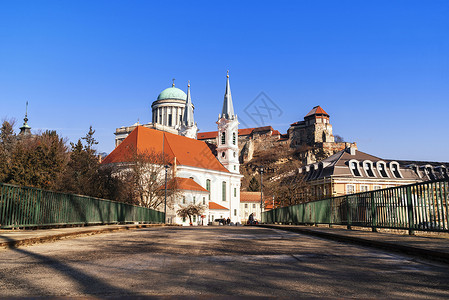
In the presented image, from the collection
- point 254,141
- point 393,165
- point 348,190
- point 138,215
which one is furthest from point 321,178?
point 254,141

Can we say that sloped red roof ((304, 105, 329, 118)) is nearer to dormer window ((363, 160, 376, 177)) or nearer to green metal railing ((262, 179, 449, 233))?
dormer window ((363, 160, 376, 177))

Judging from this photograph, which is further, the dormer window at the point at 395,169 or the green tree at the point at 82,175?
the dormer window at the point at 395,169

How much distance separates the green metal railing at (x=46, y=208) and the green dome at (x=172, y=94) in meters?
114

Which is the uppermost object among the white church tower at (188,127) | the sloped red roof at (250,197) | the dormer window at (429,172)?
the white church tower at (188,127)

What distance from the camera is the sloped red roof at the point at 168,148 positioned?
229 ft

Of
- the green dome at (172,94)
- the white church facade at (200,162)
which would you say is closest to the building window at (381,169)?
the white church facade at (200,162)

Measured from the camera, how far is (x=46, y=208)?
1378 centimetres

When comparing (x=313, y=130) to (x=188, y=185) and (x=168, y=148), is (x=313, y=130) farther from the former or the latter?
(x=188, y=185)

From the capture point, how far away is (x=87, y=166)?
53000 mm

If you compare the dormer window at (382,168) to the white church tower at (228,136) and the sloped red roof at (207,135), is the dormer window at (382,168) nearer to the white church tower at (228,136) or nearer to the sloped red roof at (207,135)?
the white church tower at (228,136)

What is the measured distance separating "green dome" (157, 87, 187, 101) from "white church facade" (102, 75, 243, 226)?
116 ft

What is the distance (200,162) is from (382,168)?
113 ft

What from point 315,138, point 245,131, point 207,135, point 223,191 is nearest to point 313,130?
point 315,138

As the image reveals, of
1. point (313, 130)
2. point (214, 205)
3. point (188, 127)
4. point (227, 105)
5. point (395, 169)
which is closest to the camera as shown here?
point (395, 169)
